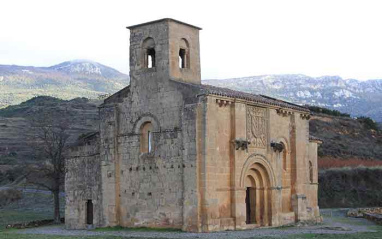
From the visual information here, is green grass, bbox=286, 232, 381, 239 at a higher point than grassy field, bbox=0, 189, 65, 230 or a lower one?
higher

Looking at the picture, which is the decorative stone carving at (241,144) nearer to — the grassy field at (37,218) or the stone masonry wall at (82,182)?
the grassy field at (37,218)

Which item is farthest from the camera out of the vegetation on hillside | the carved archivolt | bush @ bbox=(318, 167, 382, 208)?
the vegetation on hillside

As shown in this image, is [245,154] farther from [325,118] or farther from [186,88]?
[325,118]

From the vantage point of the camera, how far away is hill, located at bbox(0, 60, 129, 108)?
14588 centimetres

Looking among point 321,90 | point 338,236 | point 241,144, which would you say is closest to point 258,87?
point 321,90

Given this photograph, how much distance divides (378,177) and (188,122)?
31944 millimetres

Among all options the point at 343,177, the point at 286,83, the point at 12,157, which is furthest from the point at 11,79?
the point at 343,177

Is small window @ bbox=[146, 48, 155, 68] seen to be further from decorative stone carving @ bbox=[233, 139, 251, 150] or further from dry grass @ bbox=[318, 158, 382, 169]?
dry grass @ bbox=[318, 158, 382, 169]

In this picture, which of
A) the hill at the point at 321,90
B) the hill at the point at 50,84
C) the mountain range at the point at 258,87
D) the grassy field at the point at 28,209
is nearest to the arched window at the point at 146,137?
the grassy field at the point at 28,209

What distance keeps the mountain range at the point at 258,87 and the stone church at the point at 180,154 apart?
4599 inches

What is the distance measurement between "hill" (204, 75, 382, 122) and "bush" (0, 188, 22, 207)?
108 m

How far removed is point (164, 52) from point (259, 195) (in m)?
8.37

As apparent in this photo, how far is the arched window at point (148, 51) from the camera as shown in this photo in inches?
1090

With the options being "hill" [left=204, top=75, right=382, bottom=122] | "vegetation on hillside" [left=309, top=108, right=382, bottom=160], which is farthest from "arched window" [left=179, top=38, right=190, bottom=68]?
"hill" [left=204, top=75, right=382, bottom=122]
